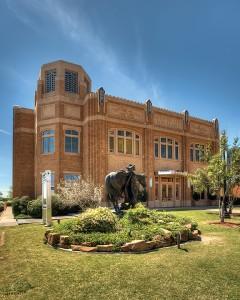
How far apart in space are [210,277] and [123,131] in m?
25.3

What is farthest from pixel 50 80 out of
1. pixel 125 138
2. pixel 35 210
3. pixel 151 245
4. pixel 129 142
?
pixel 151 245

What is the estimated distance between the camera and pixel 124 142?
31281mm

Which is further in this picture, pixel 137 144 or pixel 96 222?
pixel 137 144

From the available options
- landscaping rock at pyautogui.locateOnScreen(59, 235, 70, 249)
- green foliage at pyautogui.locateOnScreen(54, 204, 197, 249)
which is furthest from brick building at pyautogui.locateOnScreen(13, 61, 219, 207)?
landscaping rock at pyautogui.locateOnScreen(59, 235, 70, 249)

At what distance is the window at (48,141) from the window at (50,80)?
189 inches

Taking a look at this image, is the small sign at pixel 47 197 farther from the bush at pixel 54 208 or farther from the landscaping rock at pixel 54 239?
the landscaping rock at pixel 54 239

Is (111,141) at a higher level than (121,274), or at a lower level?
higher

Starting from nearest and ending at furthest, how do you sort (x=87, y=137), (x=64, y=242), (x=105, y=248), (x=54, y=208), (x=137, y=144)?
(x=105, y=248) < (x=64, y=242) < (x=54, y=208) < (x=87, y=137) < (x=137, y=144)

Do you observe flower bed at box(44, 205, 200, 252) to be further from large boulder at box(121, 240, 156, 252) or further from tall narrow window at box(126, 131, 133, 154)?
tall narrow window at box(126, 131, 133, 154)

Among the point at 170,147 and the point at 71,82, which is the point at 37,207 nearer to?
the point at 71,82

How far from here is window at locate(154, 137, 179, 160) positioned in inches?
1334

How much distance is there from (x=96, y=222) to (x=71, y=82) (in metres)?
23.6

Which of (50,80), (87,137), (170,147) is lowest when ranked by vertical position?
(170,147)

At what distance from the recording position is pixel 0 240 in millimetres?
11391
